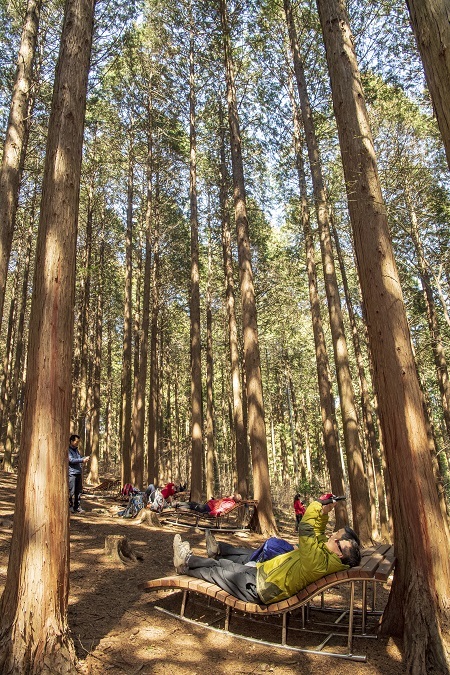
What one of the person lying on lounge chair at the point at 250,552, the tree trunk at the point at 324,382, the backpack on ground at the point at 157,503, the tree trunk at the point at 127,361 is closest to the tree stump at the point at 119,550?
the person lying on lounge chair at the point at 250,552

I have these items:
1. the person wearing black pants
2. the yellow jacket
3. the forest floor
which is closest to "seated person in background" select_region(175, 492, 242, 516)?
the forest floor

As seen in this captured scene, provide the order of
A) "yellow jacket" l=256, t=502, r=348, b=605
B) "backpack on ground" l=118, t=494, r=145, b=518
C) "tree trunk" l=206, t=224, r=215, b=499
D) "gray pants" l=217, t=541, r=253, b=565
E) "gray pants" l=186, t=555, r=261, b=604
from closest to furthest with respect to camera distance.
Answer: "yellow jacket" l=256, t=502, r=348, b=605, "gray pants" l=186, t=555, r=261, b=604, "gray pants" l=217, t=541, r=253, b=565, "backpack on ground" l=118, t=494, r=145, b=518, "tree trunk" l=206, t=224, r=215, b=499

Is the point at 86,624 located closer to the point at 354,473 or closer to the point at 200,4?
the point at 354,473

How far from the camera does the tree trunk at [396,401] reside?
3627mm

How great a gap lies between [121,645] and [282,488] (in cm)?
3056

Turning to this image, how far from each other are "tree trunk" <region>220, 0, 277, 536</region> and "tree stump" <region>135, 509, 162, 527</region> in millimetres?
2110

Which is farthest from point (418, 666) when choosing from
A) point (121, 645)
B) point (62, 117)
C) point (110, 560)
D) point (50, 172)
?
point (62, 117)

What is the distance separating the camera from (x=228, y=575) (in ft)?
14.7

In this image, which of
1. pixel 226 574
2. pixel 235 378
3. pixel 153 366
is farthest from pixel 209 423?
pixel 226 574

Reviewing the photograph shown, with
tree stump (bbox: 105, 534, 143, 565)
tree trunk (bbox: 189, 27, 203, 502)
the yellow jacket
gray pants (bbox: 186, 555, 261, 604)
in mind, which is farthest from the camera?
tree trunk (bbox: 189, 27, 203, 502)

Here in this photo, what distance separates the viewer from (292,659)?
3.80m

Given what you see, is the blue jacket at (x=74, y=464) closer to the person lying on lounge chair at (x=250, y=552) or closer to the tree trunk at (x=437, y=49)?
A: the person lying on lounge chair at (x=250, y=552)

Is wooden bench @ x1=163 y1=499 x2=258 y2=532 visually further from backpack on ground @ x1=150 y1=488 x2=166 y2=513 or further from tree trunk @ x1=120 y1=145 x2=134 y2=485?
tree trunk @ x1=120 y1=145 x2=134 y2=485

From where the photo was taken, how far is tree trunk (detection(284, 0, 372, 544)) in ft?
31.3
